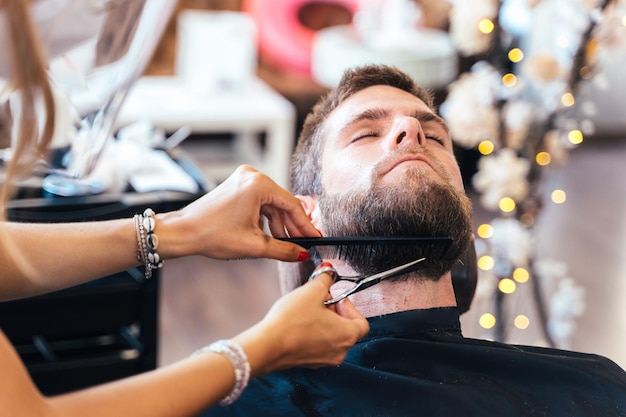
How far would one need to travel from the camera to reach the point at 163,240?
1.06 m

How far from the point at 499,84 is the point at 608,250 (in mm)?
1759

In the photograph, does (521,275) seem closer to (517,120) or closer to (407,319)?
(517,120)

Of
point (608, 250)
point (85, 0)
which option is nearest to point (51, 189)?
point (85, 0)

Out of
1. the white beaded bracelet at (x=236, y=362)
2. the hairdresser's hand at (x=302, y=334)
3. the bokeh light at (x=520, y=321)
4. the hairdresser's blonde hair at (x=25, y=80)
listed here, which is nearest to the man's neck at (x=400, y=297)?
the hairdresser's hand at (x=302, y=334)

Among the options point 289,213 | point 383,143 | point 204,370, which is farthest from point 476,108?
point 204,370

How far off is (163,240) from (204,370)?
330 mm

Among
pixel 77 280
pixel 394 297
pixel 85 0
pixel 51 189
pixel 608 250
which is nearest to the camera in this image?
pixel 77 280

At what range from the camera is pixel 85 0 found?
1.57 meters

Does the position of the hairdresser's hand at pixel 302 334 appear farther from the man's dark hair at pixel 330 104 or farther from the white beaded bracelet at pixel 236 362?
the man's dark hair at pixel 330 104

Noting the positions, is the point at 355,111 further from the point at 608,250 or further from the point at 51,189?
the point at 608,250

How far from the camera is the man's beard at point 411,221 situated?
116cm

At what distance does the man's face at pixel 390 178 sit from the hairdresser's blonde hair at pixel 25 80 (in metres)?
0.58

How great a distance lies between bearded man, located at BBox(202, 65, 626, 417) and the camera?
1.07m

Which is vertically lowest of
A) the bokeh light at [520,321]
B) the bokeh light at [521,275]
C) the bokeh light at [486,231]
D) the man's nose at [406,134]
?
the bokeh light at [520,321]
